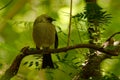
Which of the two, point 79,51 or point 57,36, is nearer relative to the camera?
point 79,51

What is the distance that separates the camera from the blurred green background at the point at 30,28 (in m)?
3.05

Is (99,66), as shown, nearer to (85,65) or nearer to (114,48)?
(85,65)

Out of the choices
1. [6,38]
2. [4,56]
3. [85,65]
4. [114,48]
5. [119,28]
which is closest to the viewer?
[114,48]

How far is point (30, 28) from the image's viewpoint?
10.8 feet

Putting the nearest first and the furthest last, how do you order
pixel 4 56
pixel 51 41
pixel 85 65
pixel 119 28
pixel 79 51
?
1. pixel 85 65
2. pixel 79 51
3. pixel 51 41
4. pixel 4 56
5. pixel 119 28

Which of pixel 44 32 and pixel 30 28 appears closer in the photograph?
pixel 44 32

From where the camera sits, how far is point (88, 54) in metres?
2.53

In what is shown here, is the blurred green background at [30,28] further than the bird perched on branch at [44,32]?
Yes

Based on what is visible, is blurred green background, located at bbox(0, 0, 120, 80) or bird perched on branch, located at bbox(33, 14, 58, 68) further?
blurred green background, located at bbox(0, 0, 120, 80)

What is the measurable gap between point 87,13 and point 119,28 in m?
1.23

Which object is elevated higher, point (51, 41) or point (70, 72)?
point (51, 41)

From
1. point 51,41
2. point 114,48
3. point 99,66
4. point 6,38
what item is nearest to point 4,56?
point 51,41

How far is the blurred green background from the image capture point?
3.05m

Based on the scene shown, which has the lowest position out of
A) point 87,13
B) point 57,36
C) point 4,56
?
point 4,56
